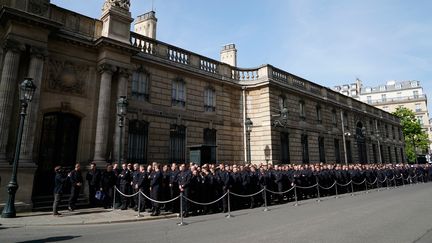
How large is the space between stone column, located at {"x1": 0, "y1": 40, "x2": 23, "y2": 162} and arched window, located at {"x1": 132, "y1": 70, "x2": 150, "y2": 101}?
5.80 metres

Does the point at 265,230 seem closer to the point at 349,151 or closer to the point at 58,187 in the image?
the point at 58,187

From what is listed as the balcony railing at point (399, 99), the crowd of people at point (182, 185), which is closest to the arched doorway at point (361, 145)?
the crowd of people at point (182, 185)

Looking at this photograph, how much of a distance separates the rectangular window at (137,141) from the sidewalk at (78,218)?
4.49m

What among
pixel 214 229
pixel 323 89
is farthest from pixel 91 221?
pixel 323 89

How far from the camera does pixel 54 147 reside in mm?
13711

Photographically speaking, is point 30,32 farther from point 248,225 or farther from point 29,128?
point 248,225

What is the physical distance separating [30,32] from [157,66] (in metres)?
6.87

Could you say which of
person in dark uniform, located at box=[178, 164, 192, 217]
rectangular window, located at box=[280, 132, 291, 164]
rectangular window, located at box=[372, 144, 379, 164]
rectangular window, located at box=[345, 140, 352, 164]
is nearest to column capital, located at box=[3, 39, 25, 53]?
person in dark uniform, located at box=[178, 164, 192, 217]

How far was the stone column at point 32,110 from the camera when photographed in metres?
12.0

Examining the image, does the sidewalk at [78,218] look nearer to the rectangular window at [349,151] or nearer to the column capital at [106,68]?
the column capital at [106,68]

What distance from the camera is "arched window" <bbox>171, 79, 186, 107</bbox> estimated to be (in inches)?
739

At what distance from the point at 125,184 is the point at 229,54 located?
16.6 metres

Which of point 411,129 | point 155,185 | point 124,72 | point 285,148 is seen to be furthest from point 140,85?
point 411,129

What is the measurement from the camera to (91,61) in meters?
15.2
